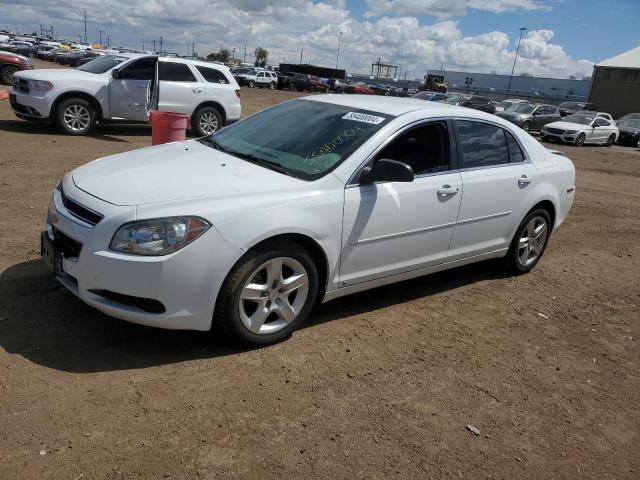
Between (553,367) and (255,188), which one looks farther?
(553,367)

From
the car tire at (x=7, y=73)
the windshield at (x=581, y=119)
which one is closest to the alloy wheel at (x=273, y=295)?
the car tire at (x=7, y=73)

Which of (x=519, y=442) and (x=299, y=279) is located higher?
(x=299, y=279)

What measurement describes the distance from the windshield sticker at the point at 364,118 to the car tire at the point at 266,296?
1.19 meters

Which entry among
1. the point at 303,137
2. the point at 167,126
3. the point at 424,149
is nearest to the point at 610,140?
the point at 167,126

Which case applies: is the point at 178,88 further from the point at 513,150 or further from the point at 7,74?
the point at 7,74

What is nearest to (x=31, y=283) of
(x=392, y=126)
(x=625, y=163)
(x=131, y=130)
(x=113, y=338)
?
(x=113, y=338)

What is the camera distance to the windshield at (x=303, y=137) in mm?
3807

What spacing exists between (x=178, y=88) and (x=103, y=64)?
1.60 meters

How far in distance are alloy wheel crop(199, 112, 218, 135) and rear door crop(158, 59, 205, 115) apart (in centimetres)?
33

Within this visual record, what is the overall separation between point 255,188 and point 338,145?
813 millimetres

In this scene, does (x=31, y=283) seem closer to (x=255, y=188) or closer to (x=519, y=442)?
(x=255, y=188)

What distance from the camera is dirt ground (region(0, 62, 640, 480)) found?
2.60m

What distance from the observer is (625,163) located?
18.5 m

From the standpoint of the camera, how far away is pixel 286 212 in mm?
3350
